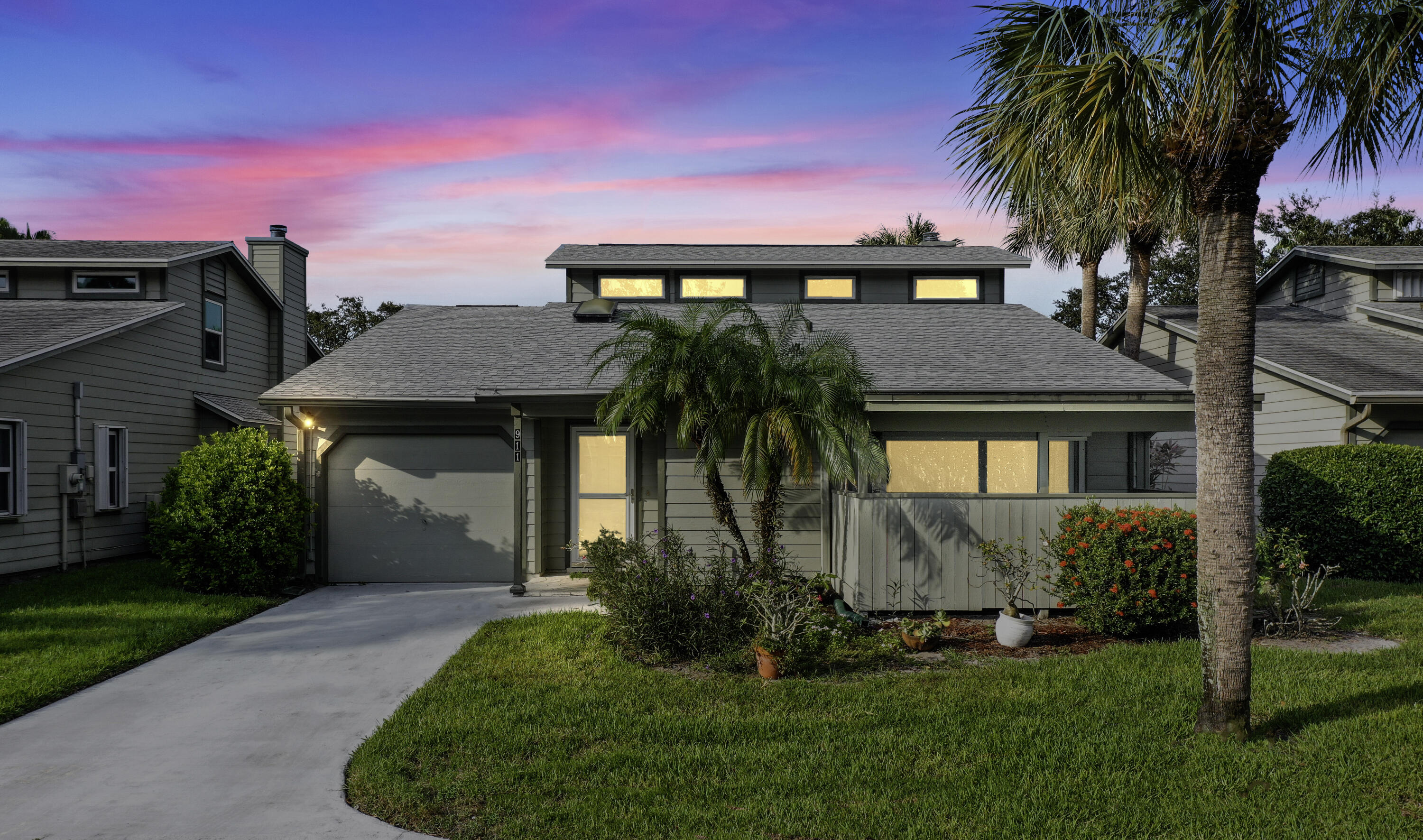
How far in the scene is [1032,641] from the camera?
7.50 metres

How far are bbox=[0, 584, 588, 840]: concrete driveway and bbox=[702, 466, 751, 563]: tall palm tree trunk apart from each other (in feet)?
A: 8.46

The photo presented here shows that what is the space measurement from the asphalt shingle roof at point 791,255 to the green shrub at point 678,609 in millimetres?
8973

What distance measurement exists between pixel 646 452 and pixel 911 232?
1993 cm

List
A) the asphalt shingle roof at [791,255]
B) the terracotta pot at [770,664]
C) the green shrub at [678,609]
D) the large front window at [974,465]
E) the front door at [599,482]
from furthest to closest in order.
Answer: the asphalt shingle roof at [791,255] → the front door at [599,482] → the large front window at [974,465] → the green shrub at [678,609] → the terracotta pot at [770,664]

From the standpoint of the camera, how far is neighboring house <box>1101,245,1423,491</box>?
12.4 m

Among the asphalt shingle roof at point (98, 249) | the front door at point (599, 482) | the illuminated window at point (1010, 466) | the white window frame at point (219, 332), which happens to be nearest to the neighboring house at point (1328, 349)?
the illuminated window at point (1010, 466)

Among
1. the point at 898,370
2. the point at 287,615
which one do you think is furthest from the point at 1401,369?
the point at 287,615

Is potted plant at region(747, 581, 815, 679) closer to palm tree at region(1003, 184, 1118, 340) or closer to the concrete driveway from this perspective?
the concrete driveway

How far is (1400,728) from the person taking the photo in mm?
4875

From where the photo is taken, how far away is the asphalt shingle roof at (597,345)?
1020 cm

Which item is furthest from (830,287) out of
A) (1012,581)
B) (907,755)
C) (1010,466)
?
(907,755)

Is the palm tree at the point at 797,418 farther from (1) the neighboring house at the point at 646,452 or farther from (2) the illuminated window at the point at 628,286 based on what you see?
(2) the illuminated window at the point at 628,286

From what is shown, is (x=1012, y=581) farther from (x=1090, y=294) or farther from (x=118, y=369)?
(x=1090, y=294)

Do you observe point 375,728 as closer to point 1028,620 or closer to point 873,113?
point 1028,620
